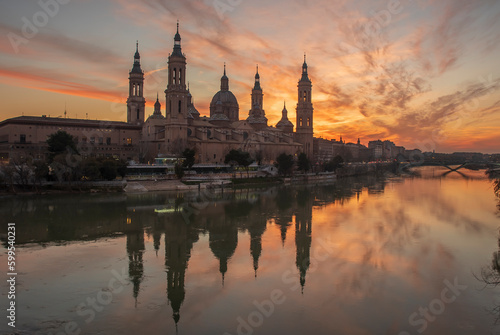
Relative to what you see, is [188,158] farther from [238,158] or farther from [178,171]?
[238,158]

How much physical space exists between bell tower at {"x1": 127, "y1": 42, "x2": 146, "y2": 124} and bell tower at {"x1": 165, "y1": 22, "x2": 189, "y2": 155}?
12016mm

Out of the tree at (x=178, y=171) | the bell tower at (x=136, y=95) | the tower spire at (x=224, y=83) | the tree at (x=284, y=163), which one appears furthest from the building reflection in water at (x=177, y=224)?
the tower spire at (x=224, y=83)

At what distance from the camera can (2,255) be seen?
1288 centimetres

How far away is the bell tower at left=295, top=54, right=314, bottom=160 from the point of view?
6456 centimetres

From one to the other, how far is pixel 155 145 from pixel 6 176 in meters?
21.1

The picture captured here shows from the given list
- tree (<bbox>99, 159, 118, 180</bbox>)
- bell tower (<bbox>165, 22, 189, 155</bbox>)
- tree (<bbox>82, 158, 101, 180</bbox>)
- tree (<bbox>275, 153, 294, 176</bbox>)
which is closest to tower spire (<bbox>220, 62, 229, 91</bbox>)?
bell tower (<bbox>165, 22, 189, 155</bbox>)

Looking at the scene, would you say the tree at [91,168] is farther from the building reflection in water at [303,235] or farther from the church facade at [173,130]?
the building reflection in water at [303,235]

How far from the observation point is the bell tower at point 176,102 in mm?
43688

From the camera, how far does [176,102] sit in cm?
4425

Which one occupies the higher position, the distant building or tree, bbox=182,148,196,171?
the distant building

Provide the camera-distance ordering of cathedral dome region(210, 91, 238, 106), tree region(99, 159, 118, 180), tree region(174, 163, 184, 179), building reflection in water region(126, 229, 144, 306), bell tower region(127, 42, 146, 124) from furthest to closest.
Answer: cathedral dome region(210, 91, 238, 106) < bell tower region(127, 42, 146, 124) < tree region(174, 163, 184, 179) < tree region(99, 159, 118, 180) < building reflection in water region(126, 229, 144, 306)

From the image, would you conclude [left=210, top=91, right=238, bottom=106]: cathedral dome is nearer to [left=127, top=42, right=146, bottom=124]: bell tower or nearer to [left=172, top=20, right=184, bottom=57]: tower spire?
[left=127, top=42, right=146, bottom=124]: bell tower

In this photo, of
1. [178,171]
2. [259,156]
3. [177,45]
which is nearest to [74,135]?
[177,45]

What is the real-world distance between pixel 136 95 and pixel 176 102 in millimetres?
13881
